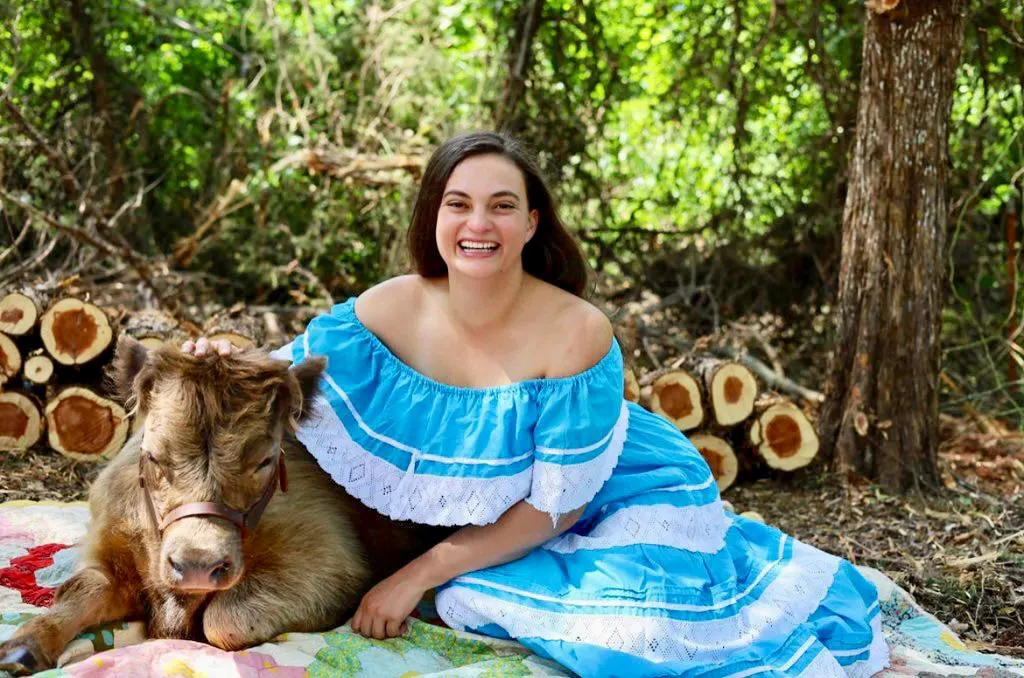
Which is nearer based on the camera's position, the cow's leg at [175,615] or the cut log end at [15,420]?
the cow's leg at [175,615]


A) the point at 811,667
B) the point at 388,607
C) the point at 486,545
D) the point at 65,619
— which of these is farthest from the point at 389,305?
the point at 811,667

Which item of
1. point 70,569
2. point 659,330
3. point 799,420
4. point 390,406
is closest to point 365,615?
point 390,406

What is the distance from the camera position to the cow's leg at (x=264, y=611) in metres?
2.87

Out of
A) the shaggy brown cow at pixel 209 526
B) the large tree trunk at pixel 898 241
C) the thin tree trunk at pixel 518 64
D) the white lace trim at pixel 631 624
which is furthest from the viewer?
the thin tree trunk at pixel 518 64

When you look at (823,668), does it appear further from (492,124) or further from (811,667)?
(492,124)

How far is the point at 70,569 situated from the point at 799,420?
400 cm

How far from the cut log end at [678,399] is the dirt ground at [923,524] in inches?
19.5

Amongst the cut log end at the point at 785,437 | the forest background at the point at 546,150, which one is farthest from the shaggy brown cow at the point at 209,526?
the forest background at the point at 546,150

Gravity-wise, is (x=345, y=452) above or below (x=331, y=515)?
above

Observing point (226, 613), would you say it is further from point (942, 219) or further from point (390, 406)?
point (942, 219)

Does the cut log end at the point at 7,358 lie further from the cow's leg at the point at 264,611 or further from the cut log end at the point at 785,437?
the cut log end at the point at 785,437

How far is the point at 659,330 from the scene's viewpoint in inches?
301

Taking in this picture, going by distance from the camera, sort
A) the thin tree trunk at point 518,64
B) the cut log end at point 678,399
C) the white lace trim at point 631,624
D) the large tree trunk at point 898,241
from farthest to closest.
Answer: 1. the thin tree trunk at point 518,64
2. the cut log end at point 678,399
3. the large tree trunk at point 898,241
4. the white lace trim at point 631,624

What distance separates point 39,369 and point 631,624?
3960 mm
